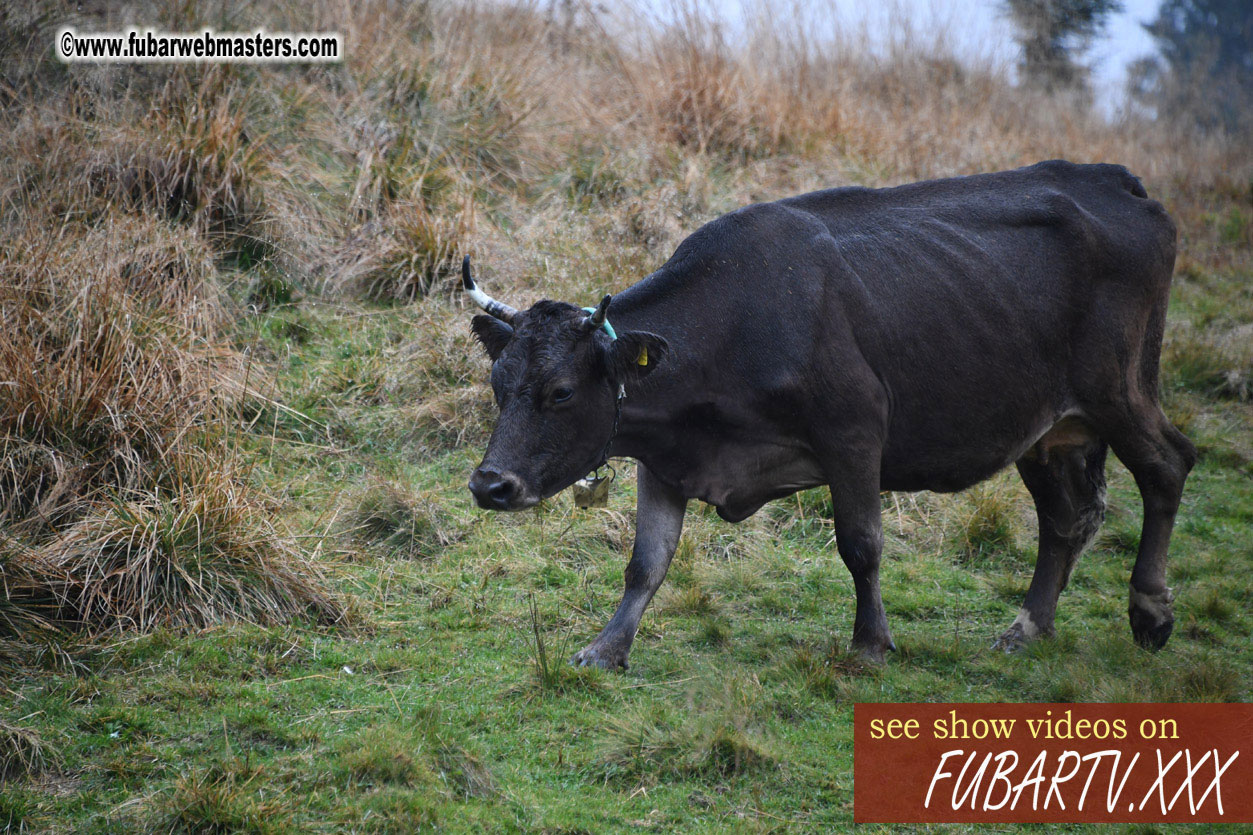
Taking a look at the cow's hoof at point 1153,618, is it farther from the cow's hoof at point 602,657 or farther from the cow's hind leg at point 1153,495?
the cow's hoof at point 602,657

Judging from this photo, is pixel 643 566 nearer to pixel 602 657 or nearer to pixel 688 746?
pixel 602 657

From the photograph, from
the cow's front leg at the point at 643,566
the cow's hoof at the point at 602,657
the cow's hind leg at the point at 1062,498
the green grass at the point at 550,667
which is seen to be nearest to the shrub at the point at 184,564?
the green grass at the point at 550,667

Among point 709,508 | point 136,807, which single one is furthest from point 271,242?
point 136,807

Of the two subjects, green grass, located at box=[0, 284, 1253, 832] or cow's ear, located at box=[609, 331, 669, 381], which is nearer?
green grass, located at box=[0, 284, 1253, 832]

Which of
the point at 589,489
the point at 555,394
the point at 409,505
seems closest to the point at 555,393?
the point at 555,394

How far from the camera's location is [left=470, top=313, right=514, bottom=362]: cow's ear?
17.2 ft

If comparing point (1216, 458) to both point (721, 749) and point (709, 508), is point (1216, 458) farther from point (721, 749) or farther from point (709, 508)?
point (721, 749)

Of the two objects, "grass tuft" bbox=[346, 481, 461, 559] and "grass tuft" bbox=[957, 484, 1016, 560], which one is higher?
"grass tuft" bbox=[346, 481, 461, 559]

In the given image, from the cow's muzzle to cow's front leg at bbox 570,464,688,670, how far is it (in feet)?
2.88

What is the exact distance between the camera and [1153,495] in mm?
6125

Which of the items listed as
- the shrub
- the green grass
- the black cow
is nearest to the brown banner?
the green grass

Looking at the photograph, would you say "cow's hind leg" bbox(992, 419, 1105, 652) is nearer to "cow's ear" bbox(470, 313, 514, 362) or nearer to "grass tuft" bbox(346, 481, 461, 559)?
"cow's ear" bbox(470, 313, 514, 362)

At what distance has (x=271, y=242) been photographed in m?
9.30

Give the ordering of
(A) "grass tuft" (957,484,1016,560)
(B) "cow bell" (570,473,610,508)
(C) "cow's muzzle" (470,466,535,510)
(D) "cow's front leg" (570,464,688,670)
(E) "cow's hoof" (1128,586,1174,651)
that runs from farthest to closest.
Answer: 1. (A) "grass tuft" (957,484,1016,560)
2. (E) "cow's hoof" (1128,586,1174,651)
3. (B) "cow bell" (570,473,610,508)
4. (D) "cow's front leg" (570,464,688,670)
5. (C) "cow's muzzle" (470,466,535,510)
